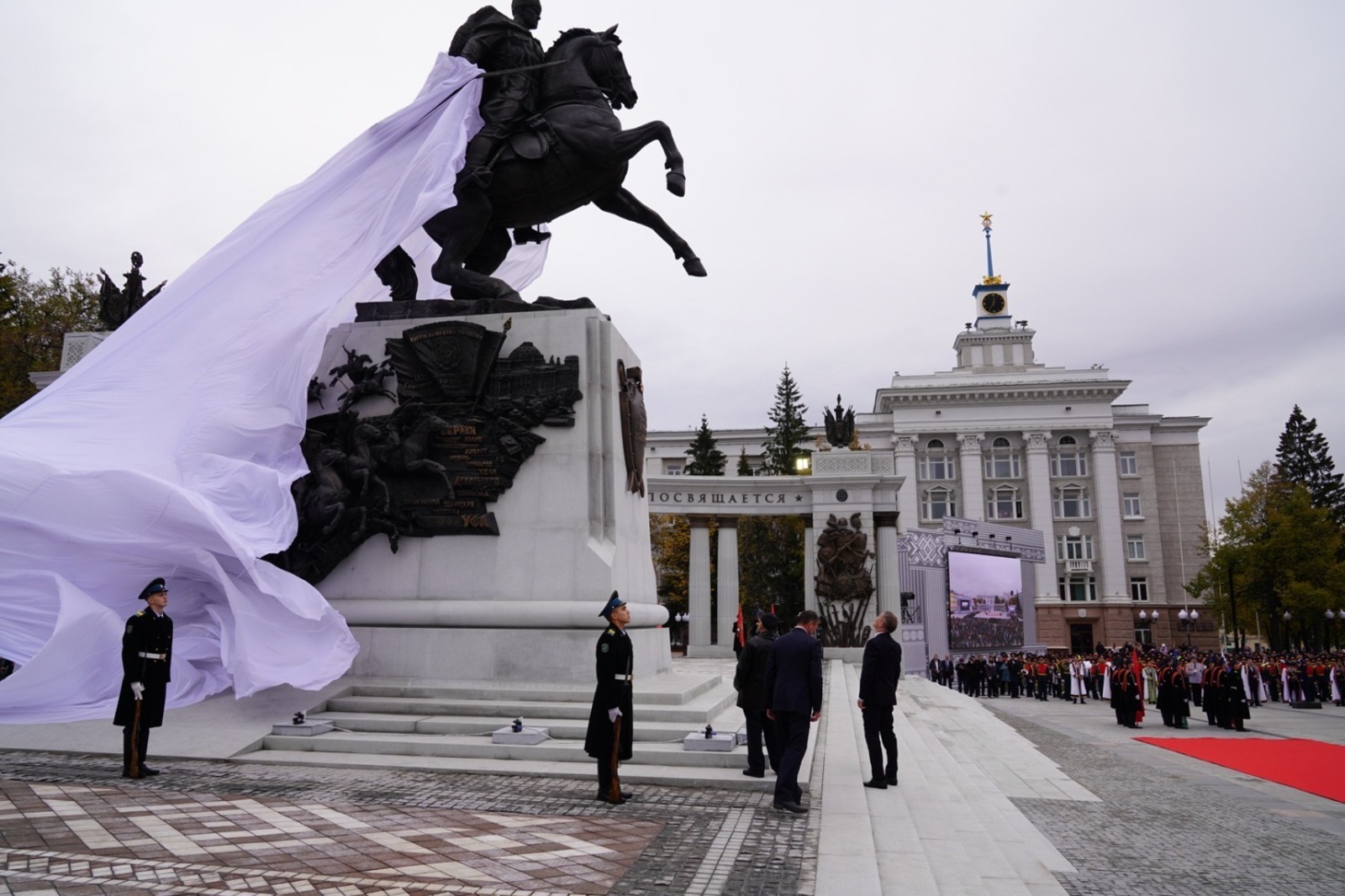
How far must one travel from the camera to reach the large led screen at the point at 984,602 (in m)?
32.7

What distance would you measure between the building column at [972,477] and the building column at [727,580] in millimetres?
39698

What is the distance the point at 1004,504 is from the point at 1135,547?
1003cm

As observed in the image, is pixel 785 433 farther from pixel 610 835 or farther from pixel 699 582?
pixel 610 835

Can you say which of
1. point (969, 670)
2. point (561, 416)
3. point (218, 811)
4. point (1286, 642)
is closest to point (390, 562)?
point (561, 416)

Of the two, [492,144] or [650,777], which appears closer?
[650,777]

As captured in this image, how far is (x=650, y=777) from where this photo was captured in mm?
7641

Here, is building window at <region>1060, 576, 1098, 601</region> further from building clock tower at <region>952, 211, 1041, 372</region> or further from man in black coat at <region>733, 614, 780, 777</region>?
man in black coat at <region>733, 614, 780, 777</region>

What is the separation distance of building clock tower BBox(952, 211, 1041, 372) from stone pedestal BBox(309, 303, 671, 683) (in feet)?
213

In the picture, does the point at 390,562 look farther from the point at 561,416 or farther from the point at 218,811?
the point at 218,811

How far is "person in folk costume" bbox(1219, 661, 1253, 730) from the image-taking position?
1942 centimetres

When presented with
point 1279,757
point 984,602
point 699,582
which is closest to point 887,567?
point 699,582

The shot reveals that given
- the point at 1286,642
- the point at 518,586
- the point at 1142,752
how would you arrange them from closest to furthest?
the point at 518,586
the point at 1142,752
the point at 1286,642

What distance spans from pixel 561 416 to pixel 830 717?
18.3 ft

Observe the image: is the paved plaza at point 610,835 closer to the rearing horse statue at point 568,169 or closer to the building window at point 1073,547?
the rearing horse statue at point 568,169
